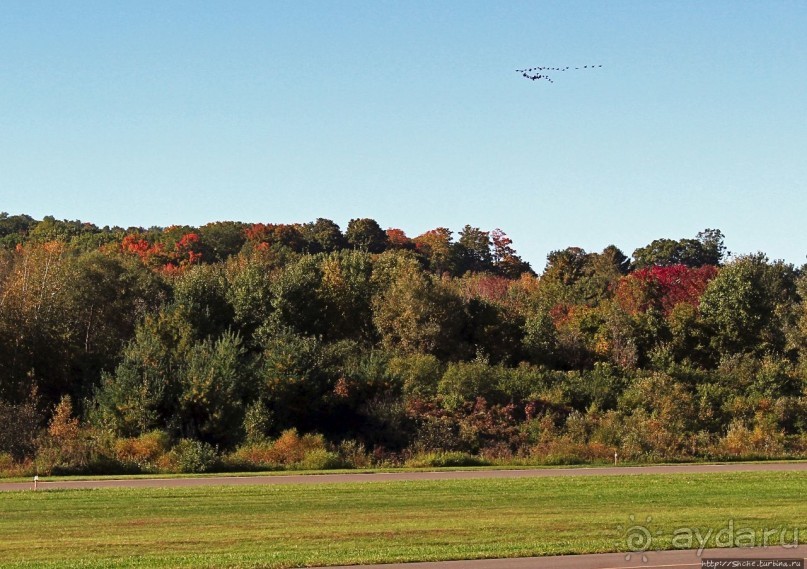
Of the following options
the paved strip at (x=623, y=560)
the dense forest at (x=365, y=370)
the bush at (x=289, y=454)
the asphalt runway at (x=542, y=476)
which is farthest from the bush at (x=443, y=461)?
the paved strip at (x=623, y=560)

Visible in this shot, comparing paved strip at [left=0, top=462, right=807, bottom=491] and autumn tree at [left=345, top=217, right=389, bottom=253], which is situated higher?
autumn tree at [left=345, top=217, right=389, bottom=253]

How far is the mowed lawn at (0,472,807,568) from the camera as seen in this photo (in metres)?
19.7

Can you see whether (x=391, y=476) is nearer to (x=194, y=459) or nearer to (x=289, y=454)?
(x=194, y=459)

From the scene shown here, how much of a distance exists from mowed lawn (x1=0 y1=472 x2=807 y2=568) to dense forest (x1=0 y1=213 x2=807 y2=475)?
1032 centimetres

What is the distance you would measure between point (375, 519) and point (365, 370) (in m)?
32.5

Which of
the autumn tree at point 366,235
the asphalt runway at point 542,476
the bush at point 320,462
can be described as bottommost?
the bush at point 320,462

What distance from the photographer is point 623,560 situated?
1853cm

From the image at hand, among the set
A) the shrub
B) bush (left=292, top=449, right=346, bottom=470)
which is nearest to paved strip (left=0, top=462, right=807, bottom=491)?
bush (left=292, top=449, right=346, bottom=470)

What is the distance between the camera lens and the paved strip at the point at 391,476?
33.5 meters

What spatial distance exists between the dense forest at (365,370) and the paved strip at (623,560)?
2279 cm

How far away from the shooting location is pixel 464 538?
69.4 feet

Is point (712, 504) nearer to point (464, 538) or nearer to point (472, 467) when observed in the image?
point (464, 538)

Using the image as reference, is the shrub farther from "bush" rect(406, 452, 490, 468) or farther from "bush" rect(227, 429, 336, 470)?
"bush" rect(406, 452, 490, 468)

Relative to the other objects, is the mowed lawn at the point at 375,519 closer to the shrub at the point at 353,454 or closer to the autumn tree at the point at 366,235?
the shrub at the point at 353,454
